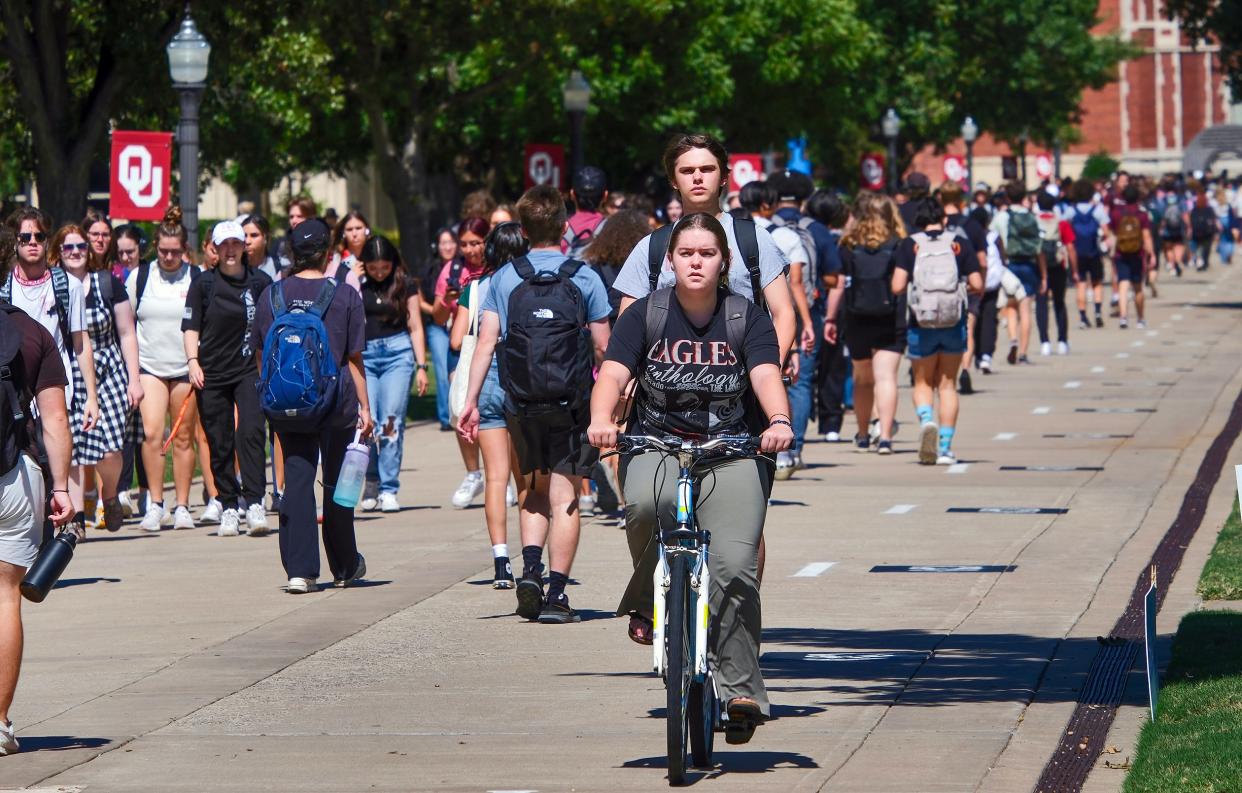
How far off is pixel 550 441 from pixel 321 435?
1471 millimetres

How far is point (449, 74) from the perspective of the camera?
37.0 m

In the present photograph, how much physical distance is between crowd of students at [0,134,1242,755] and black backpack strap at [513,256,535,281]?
0.7 inches

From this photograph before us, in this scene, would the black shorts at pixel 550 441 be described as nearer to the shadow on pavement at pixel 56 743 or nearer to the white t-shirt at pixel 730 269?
the white t-shirt at pixel 730 269

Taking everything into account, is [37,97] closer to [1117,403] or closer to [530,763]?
[1117,403]

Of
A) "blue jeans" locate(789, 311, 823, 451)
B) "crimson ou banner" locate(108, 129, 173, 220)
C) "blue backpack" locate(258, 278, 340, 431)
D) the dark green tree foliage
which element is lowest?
"blue jeans" locate(789, 311, 823, 451)

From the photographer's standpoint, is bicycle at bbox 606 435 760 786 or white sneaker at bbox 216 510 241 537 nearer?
bicycle at bbox 606 435 760 786

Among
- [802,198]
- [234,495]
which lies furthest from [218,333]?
[802,198]

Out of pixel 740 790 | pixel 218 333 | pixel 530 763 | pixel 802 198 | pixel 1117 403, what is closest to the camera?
pixel 740 790

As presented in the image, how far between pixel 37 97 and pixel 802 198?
30.9ft

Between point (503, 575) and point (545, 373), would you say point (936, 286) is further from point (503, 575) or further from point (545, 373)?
point (545, 373)

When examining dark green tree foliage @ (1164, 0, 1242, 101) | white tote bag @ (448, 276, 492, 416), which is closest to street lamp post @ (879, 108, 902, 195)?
dark green tree foliage @ (1164, 0, 1242, 101)

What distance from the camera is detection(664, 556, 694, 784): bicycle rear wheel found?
254 inches

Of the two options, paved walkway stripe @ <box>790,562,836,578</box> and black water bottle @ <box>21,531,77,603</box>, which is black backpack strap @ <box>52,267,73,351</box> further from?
black water bottle @ <box>21,531,77,603</box>

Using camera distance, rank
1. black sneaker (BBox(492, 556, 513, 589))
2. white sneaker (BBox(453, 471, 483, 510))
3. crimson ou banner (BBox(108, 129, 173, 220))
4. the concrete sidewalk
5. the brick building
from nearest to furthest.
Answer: the concrete sidewalk, black sneaker (BBox(492, 556, 513, 589)), white sneaker (BBox(453, 471, 483, 510)), crimson ou banner (BBox(108, 129, 173, 220)), the brick building
